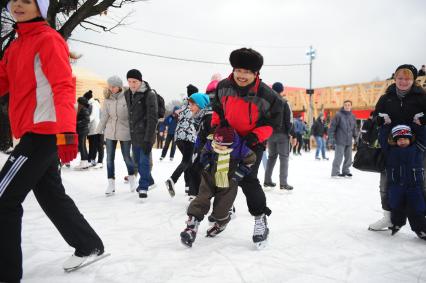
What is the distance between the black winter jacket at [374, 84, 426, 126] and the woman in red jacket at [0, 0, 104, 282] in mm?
2618

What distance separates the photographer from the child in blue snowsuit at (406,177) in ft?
9.50

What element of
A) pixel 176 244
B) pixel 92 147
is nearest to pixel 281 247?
pixel 176 244

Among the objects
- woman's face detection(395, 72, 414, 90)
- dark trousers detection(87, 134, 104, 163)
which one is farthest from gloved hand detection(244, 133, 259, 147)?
dark trousers detection(87, 134, 104, 163)

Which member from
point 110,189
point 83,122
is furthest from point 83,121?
point 110,189

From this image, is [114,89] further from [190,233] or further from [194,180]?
[190,233]

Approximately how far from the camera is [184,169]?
176 inches

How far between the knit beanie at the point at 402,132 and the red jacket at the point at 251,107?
1.07 metres

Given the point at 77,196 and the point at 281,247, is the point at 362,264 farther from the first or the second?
the point at 77,196

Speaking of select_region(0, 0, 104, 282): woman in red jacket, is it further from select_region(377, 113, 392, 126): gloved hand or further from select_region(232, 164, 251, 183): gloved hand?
select_region(377, 113, 392, 126): gloved hand

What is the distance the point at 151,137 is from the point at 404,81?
113 inches

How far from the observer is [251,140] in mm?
2609

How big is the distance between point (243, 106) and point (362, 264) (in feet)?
4.63

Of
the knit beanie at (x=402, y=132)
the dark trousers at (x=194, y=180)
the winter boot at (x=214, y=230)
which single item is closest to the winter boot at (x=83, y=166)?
the dark trousers at (x=194, y=180)

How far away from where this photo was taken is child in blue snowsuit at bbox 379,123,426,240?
2.90m
